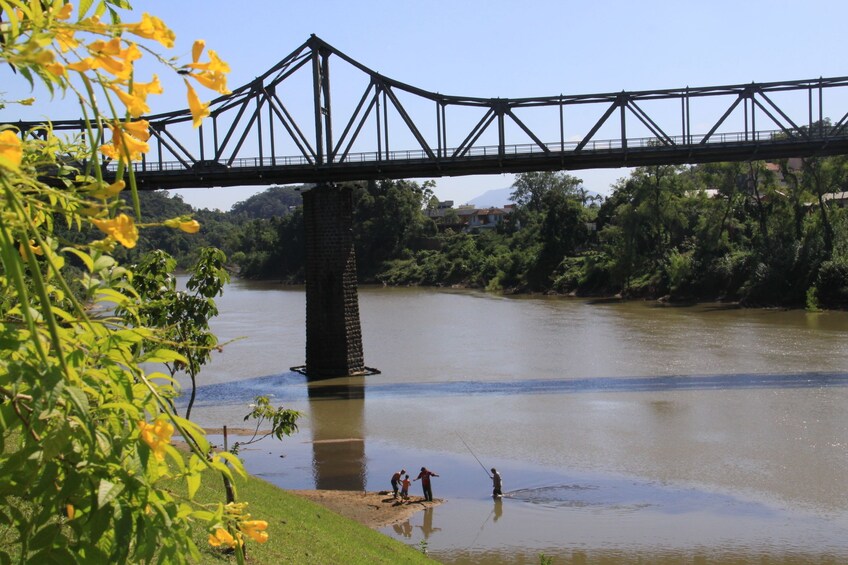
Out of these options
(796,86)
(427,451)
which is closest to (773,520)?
(427,451)

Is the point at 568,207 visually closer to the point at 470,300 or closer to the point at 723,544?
the point at 470,300

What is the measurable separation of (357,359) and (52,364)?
1150 inches

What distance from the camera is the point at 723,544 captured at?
44.1 feet

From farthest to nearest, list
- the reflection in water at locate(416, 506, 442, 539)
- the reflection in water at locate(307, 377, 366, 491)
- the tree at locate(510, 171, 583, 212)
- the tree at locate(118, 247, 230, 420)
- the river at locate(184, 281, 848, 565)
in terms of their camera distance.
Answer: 1. the tree at locate(510, 171, 583, 212)
2. the reflection in water at locate(307, 377, 366, 491)
3. the reflection in water at locate(416, 506, 442, 539)
4. the river at locate(184, 281, 848, 565)
5. the tree at locate(118, 247, 230, 420)

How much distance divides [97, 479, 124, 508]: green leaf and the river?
130 inches

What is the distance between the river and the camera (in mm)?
14031

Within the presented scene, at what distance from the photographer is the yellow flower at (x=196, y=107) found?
4.95ft

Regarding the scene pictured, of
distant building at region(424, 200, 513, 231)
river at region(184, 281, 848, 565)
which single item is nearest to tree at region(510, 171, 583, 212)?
distant building at region(424, 200, 513, 231)

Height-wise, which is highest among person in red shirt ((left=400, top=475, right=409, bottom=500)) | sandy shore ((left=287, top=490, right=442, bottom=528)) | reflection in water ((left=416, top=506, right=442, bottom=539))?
person in red shirt ((left=400, top=475, right=409, bottom=500))

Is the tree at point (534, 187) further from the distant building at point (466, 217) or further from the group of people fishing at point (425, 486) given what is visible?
the group of people fishing at point (425, 486)

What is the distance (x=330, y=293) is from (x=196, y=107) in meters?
29.1

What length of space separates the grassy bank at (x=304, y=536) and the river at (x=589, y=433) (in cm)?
129

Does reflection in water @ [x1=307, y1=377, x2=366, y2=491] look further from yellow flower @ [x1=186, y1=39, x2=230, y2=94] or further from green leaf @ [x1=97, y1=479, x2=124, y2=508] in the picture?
yellow flower @ [x1=186, y1=39, x2=230, y2=94]

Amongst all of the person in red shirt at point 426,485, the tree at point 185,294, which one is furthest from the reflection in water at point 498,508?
the tree at point 185,294
